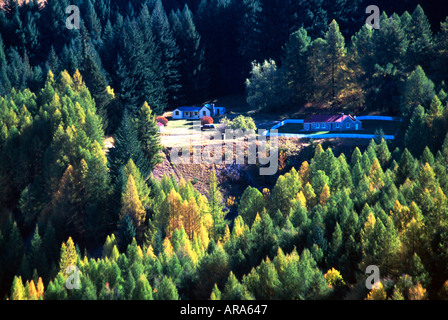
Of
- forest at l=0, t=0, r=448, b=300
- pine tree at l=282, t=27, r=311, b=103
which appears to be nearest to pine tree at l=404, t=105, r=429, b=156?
forest at l=0, t=0, r=448, b=300

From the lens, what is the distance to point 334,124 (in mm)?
63125

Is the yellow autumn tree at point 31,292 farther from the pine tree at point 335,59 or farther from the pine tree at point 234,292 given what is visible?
the pine tree at point 335,59

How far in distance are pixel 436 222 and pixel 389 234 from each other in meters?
3.54

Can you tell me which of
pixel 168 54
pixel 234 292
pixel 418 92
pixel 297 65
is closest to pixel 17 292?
pixel 234 292

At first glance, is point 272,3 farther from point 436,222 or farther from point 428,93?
point 436,222

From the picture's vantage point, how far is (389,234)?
115 feet

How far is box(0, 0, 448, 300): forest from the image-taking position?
3541 centimetres

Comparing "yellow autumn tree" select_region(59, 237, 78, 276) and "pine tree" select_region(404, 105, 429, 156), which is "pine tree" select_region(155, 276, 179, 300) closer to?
"yellow autumn tree" select_region(59, 237, 78, 276)

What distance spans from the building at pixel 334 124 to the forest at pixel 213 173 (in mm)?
4319

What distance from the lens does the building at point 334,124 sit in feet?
207

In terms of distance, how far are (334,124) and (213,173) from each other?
1762 centimetres

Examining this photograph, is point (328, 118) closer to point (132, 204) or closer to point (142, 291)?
point (132, 204)

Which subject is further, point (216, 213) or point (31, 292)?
point (216, 213)

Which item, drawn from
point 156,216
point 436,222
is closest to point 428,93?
point 436,222
